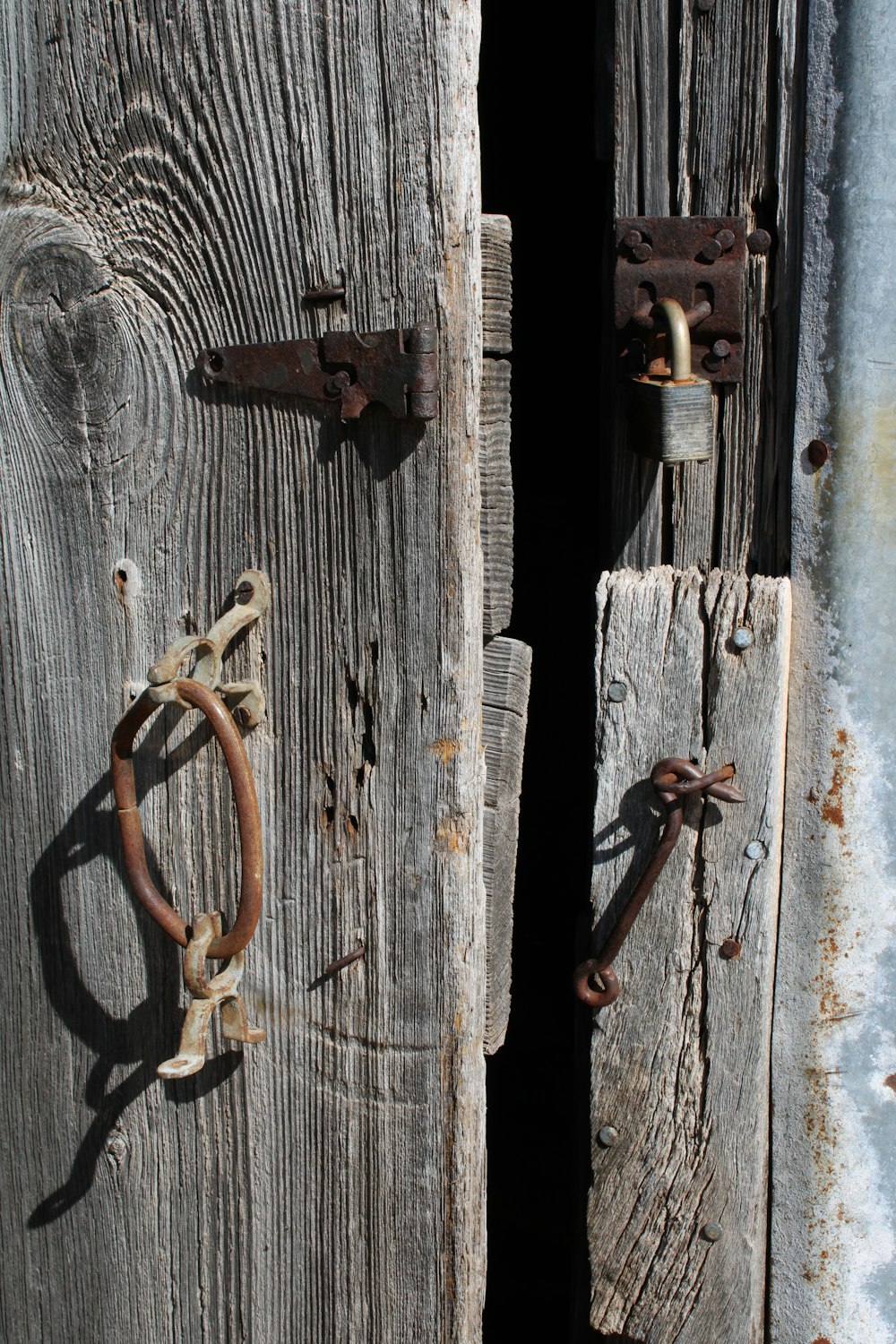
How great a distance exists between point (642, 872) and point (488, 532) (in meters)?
0.37

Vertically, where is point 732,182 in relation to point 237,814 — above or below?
above

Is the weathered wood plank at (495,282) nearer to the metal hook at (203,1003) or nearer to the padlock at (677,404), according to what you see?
the padlock at (677,404)

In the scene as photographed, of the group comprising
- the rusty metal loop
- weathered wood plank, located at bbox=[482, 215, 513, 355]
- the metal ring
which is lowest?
the metal ring

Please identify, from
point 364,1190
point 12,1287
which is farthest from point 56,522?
point 12,1287

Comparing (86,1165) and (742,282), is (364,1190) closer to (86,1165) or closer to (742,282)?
(86,1165)

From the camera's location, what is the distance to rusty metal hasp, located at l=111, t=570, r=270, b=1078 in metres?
0.94

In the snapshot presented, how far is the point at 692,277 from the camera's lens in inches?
39.7

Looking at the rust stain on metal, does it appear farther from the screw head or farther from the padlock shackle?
the screw head

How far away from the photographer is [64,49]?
100 cm

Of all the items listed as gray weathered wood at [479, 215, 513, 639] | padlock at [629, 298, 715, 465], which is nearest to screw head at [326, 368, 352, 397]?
gray weathered wood at [479, 215, 513, 639]

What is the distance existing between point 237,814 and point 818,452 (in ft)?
2.07

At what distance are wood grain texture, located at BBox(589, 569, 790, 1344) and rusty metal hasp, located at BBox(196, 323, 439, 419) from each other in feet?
0.97

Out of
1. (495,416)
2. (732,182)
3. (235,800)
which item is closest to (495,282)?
(495,416)

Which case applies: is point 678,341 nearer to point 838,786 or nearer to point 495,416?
Answer: point 495,416
